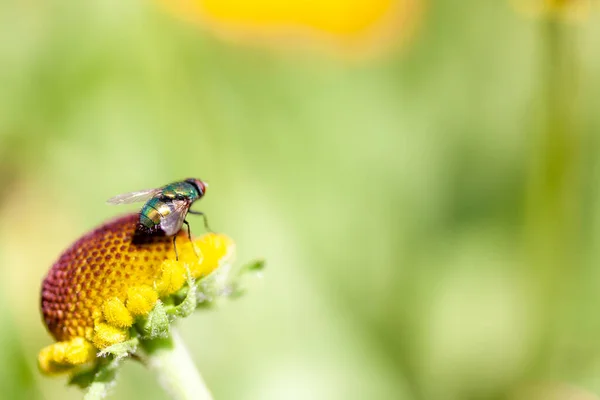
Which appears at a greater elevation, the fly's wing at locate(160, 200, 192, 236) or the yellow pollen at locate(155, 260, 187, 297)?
the fly's wing at locate(160, 200, 192, 236)

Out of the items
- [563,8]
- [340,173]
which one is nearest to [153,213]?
[563,8]

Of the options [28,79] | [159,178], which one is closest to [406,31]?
[159,178]

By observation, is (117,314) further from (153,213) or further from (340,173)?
(340,173)

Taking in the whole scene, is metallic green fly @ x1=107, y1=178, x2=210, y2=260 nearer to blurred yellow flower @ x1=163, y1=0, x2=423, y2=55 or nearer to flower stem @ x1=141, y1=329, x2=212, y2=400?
flower stem @ x1=141, y1=329, x2=212, y2=400

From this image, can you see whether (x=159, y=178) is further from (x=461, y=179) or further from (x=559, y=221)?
(x=559, y=221)

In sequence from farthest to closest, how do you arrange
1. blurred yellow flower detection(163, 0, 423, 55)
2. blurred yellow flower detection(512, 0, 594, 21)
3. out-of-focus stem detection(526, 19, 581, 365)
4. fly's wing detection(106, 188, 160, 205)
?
blurred yellow flower detection(163, 0, 423, 55) → out-of-focus stem detection(526, 19, 581, 365) → blurred yellow flower detection(512, 0, 594, 21) → fly's wing detection(106, 188, 160, 205)

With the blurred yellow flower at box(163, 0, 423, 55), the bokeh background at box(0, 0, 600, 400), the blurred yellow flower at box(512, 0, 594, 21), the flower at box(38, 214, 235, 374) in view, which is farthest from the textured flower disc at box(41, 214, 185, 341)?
the blurred yellow flower at box(163, 0, 423, 55)

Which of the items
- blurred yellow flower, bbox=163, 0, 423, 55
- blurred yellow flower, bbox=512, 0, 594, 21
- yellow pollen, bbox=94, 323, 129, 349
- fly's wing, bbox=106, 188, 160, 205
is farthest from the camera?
blurred yellow flower, bbox=163, 0, 423, 55

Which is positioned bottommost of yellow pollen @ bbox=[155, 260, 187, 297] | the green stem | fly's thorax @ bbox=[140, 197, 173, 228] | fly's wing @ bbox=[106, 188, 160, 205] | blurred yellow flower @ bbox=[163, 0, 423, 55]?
the green stem
